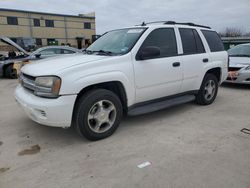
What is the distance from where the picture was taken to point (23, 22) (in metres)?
42.8

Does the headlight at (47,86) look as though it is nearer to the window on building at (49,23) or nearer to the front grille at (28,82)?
the front grille at (28,82)

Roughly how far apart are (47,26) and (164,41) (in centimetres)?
4643

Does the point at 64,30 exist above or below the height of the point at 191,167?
above

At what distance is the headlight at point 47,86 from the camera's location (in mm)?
2998

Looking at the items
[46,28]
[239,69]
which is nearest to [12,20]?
[46,28]

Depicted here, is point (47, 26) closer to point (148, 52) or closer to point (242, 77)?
point (242, 77)

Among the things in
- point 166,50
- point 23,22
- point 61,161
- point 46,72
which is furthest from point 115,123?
point 23,22

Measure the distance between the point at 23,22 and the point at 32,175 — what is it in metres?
46.4

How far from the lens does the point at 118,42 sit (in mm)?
4051

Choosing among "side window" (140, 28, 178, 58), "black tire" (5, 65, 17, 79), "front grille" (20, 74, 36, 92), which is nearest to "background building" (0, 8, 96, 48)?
"black tire" (5, 65, 17, 79)

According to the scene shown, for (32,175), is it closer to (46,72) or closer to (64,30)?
(46,72)

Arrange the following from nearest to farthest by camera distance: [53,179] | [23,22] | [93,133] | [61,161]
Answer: [53,179] → [61,161] → [93,133] → [23,22]

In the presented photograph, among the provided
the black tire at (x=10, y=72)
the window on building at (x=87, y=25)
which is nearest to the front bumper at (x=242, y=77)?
the black tire at (x=10, y=72)

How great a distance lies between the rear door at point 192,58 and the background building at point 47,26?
3625 centimetres
